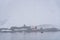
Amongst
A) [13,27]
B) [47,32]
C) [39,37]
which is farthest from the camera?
[39,37]

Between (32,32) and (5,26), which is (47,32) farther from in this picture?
(5,26)

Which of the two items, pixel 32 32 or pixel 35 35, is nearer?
pixel 32 32

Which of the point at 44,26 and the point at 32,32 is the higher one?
the point at 44,26

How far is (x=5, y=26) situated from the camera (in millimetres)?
1680

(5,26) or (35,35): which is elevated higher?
(5,26)

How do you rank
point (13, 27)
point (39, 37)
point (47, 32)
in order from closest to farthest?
point (13, 27), point (47, 32), point (39, 37)

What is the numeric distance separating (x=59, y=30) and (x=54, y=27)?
0.14 meters

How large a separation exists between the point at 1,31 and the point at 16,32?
34 centimetres

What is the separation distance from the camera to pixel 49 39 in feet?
5.95

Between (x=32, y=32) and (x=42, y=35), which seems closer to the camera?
(x=32, y=32)

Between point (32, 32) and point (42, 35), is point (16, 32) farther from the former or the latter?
point (42, 35)

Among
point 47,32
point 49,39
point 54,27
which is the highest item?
point 54,27

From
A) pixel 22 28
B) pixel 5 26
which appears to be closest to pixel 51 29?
pixel 22 28

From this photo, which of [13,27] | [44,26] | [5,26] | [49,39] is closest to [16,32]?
[13,27]
